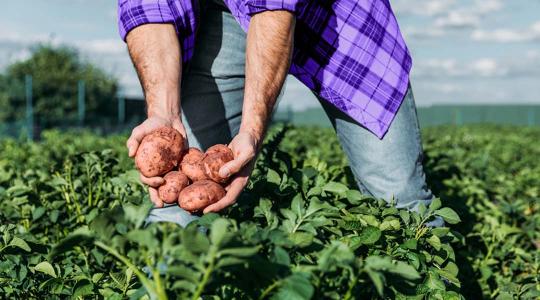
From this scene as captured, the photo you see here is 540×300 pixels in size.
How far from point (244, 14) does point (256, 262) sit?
141cm

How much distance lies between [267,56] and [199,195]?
1.88ft

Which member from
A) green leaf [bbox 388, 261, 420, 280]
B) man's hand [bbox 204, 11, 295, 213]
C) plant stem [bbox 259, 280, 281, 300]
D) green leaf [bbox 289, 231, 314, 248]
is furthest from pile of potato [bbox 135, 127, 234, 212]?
green leaf [bbox 388, 261, 420, 280]

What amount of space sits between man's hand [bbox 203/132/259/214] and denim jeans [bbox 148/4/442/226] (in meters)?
0.84

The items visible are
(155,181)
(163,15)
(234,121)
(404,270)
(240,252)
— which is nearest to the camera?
(240,252)

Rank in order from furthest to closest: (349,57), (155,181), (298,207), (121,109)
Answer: (121,109), (349,57), (155,181), (298,207)

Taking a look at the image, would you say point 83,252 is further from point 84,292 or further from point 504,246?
point 504,246

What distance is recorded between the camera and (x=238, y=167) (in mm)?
1902

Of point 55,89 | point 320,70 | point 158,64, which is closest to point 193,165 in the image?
point 158,64

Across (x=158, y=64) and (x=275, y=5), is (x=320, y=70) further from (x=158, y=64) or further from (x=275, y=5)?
(x=158, y=64)

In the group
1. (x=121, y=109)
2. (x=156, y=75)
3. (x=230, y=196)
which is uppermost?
(x=156, y=75)

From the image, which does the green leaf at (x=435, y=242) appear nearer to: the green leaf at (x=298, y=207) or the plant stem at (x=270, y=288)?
the green leaf at (x=298, y=207)

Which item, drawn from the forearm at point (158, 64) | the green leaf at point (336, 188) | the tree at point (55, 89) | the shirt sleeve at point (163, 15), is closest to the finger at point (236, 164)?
the forearm at point (158, 64)

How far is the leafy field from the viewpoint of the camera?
1.33 metres

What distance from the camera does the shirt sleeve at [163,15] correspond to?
2535mm
